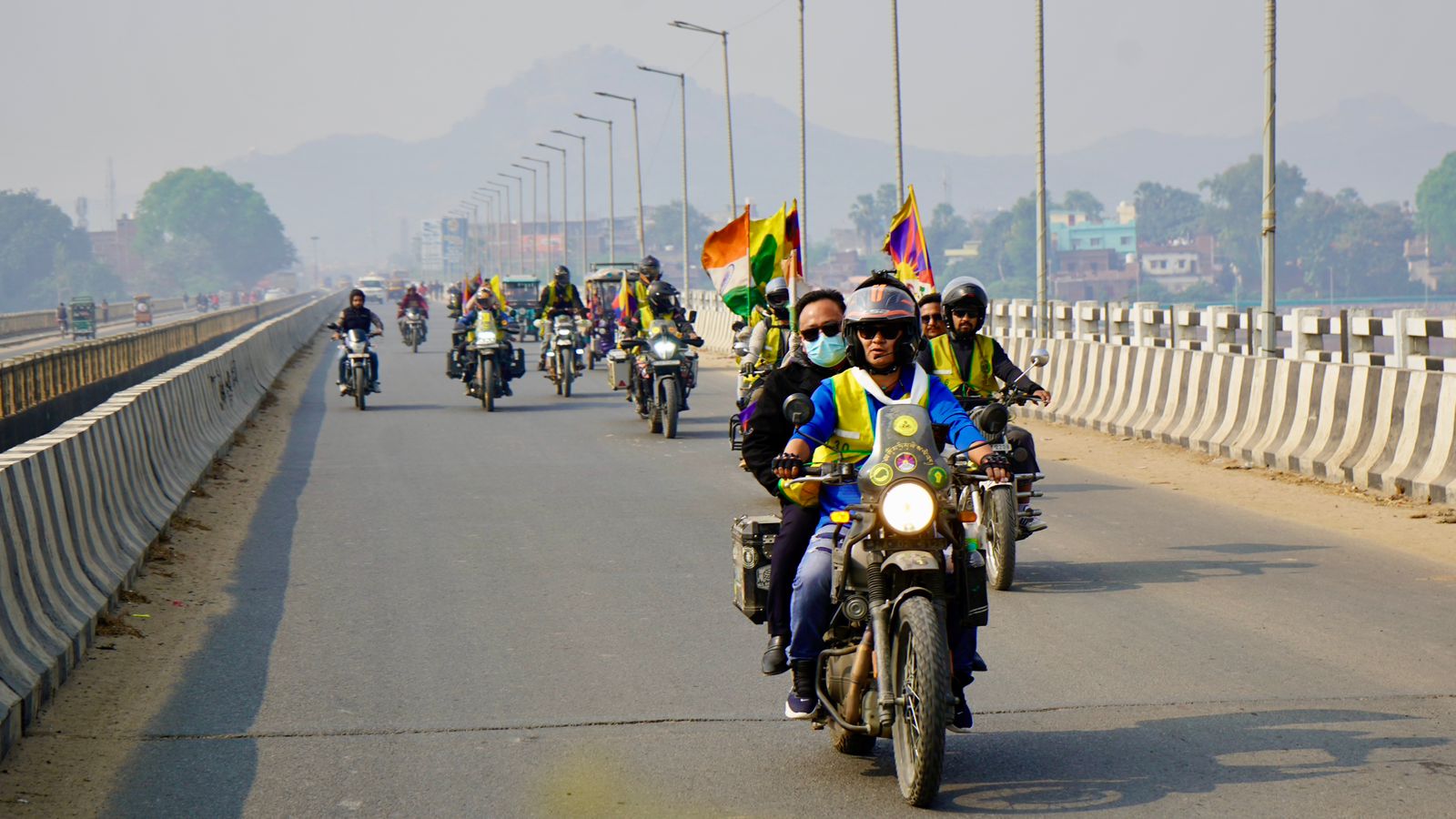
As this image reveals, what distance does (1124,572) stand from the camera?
1078 centimetres

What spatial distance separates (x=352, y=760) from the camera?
21.8ft

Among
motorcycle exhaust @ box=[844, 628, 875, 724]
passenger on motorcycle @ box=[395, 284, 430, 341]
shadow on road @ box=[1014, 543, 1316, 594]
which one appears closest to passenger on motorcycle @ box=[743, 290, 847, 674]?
motorcycle exhaust @ box=[844, 628, 875, 724]

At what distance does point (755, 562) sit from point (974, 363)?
467cm

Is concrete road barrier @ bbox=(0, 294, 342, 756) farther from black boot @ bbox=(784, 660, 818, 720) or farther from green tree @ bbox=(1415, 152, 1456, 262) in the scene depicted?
green tree @ bbox=(1415, 152, 1456, 262)

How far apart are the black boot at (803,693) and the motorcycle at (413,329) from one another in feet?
139

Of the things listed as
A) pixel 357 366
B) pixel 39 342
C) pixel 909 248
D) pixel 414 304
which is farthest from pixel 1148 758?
pixel 39 342

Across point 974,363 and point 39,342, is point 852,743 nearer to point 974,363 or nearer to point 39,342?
point 974,363

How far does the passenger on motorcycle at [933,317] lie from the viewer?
11.6 m

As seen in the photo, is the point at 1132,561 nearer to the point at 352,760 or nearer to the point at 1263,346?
the point at 352,760

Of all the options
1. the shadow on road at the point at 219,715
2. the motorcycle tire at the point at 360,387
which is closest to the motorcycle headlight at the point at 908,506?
the shadow on road at the point at 219,715

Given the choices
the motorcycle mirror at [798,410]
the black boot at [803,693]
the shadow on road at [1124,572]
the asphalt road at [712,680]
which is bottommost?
the shadow on road at [1124,572]

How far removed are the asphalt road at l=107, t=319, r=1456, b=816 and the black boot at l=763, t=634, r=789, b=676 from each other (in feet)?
1.07

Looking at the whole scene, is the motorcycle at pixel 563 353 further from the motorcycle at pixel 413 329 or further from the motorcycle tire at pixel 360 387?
the motorcycle at pixel 413 329

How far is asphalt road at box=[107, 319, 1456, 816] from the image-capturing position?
616cm
